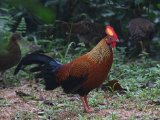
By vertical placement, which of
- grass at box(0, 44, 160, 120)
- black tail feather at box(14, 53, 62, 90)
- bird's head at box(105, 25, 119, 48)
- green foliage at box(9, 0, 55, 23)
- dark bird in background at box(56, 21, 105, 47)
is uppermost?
green foliage at box(9, 0, 55, 23)

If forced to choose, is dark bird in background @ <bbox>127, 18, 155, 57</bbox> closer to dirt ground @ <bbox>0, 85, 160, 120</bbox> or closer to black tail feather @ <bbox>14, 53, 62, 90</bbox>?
dirt ground @ <bbox>0, 85, 160, 120</bbox>

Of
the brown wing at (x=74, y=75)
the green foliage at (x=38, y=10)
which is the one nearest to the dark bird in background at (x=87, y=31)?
the brown wing at (x=74, y=75)

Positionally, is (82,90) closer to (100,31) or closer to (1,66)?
(1,66)

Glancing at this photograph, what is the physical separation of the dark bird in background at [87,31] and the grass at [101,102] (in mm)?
1949

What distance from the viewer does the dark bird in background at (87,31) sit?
8.67 m

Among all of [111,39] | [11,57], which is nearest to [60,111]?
[111,39]

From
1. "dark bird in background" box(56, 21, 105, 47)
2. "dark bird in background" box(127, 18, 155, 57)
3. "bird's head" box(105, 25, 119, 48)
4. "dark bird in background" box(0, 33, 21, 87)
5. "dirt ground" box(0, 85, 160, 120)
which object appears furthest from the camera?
"dark bird in background" box(56, 21, 105, 47)

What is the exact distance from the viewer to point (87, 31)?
8.74m

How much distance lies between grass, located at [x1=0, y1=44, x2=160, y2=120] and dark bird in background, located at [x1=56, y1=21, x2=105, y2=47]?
6.39 ft

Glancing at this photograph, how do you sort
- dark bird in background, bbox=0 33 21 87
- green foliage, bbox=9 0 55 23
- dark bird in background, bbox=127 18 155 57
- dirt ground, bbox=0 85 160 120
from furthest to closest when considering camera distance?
dark bird in background, bbox=127 18 155 57, dark bird in background, bbox=0 33 21 87, dirt ground, bbox=0 85 160 120, green foliage, bbox=9 0 55 23

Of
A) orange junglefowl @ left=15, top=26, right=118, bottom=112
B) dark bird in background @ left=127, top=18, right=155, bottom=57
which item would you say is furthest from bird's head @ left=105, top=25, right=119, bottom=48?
dark bird in background @ left=127, top=18, right=155, bottom=57

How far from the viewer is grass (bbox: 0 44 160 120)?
4.45 metres

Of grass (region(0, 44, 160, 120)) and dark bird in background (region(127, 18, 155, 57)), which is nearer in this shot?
grass (region(0, 44, 160, 120))

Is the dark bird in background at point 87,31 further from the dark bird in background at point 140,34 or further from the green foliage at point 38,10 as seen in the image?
the green foliage at point 38,10
